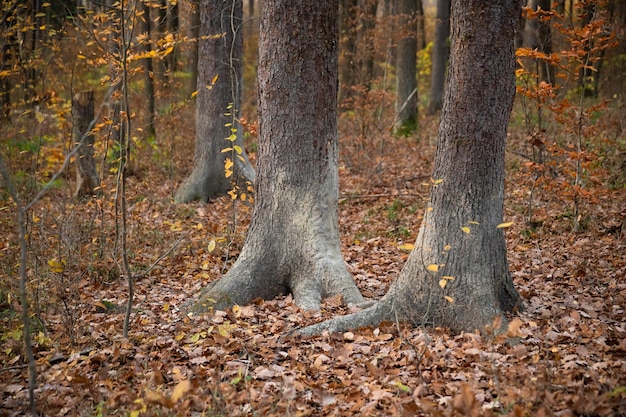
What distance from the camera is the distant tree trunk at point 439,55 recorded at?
56.6 feet

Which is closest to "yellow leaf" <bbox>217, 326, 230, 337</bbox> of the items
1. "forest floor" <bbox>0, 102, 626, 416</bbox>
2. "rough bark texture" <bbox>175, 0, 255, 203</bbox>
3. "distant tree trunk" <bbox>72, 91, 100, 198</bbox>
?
"forest floor" <bbox>0, 102, 626, 416</bbox>

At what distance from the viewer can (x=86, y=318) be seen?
5.23 meters

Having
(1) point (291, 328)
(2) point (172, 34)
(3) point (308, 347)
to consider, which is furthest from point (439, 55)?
(3) point (308, 347)

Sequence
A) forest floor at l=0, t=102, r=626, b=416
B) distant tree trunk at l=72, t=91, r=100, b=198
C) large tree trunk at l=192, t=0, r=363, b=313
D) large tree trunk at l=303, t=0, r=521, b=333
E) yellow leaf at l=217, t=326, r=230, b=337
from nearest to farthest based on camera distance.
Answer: forest floor at l=0, t=102, r=626, b=416 → large tree trunk at l=303, t=0, r=521, b=333 → yellow leaf at l=217, t=326, r=230, b=337 → large tree trunk at l=192, t=0, r=363, b=313 → distant tree trunk at l=72, t=91, r=100, b=198

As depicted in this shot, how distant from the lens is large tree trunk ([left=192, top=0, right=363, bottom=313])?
5.20 metres

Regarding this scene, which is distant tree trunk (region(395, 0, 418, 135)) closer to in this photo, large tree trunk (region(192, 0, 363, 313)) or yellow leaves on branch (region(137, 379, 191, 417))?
large tree trunk (region(192, 0, 363, 313))

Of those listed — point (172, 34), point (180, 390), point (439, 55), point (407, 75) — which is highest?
point (439, 55)

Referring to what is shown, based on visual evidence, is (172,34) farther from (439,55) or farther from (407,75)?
(439,55)

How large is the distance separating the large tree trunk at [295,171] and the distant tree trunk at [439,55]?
13.1 m

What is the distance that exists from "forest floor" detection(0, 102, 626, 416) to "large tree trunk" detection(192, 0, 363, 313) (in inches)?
10.1

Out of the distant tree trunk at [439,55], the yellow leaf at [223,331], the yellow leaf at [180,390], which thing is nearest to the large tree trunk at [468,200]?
the yellow leaf at [223,331]

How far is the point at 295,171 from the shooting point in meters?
5.36

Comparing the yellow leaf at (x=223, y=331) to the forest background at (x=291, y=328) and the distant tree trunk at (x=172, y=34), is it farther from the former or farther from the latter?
the distant tree trunk at (x=172, y=34)

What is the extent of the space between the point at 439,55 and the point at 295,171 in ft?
45.5
